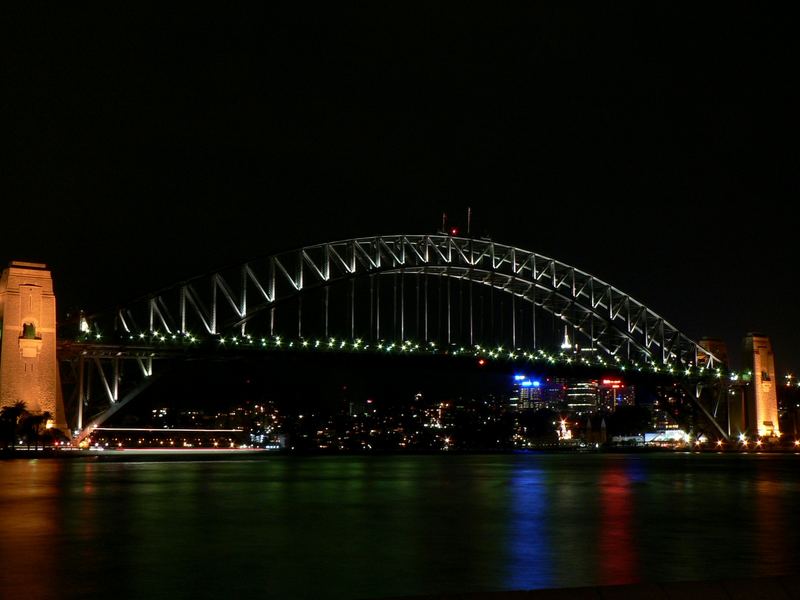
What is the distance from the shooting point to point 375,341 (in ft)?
268

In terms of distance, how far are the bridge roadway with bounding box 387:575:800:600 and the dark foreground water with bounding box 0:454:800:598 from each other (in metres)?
2.04

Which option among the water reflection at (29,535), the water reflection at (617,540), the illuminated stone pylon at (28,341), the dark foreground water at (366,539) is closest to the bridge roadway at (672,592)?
the dark foreground water at (366,539)

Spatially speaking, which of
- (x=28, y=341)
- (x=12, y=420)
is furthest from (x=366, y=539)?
(x=28, y=341)

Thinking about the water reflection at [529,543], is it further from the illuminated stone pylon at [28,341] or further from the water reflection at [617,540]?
the illuminated stone pylon at [28,341]

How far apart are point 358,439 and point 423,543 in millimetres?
135285

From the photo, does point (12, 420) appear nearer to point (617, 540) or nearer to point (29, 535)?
point (29, 535)

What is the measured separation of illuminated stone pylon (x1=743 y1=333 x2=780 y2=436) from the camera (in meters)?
104

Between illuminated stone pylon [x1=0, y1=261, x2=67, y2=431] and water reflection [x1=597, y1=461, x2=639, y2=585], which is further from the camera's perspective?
illuminated stone pylon [x1=0, y1=261, x2=67, y2=431]

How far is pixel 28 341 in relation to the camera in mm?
58312

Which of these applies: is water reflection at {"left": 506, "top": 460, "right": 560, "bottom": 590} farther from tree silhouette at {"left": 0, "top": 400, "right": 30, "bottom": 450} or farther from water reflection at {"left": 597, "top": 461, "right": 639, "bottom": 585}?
tree silhouette at {"left": 0, "top": 400, "right": 30, "bottom": 450}

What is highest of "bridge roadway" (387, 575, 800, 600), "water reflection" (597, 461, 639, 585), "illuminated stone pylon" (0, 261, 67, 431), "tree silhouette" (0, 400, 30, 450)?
"illuminated stone pylon" (0, 261, 67, 431)

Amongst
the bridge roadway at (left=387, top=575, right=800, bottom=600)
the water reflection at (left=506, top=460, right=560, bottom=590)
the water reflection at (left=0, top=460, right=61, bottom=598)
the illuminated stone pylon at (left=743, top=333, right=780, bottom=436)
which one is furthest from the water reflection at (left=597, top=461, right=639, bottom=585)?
the illuminated stone pylon at (left=743, top=333, right=780, bottom=436)

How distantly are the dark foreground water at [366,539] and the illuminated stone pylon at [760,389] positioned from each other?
7830 centimetres

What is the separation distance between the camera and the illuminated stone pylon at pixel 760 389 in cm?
10375
